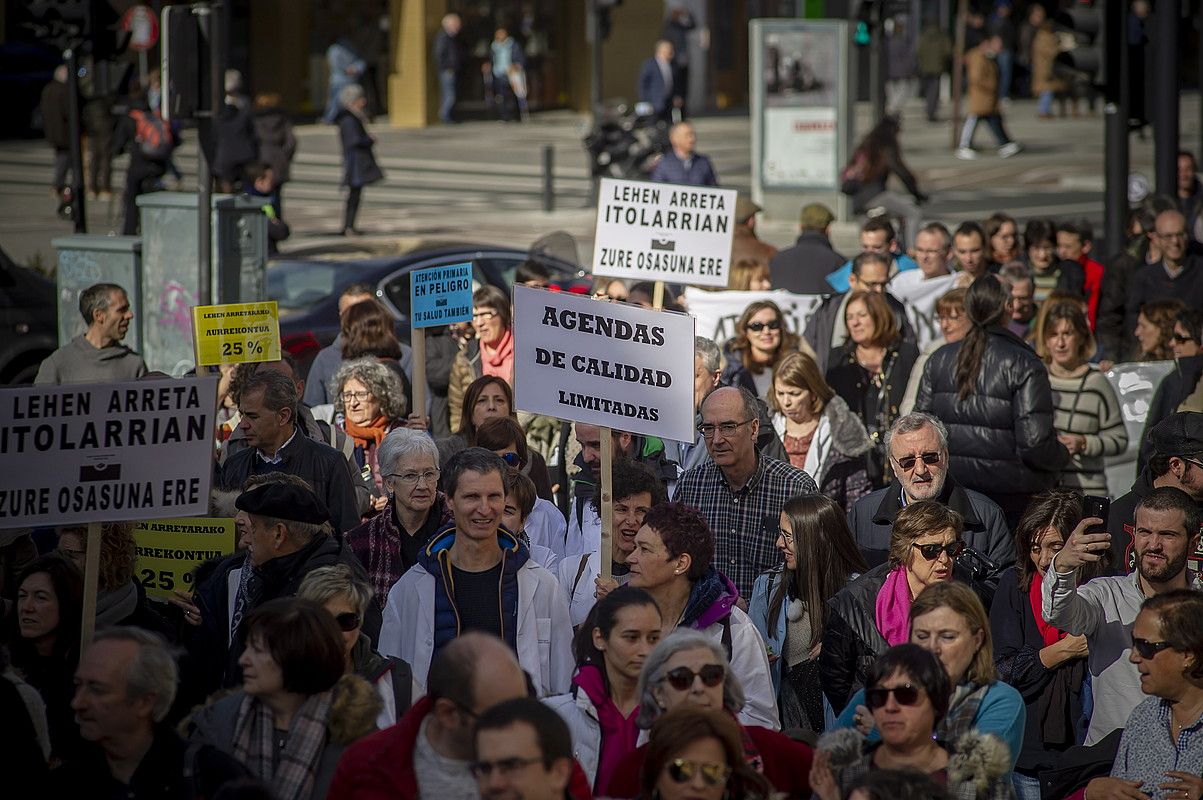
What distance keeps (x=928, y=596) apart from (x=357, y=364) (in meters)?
4.14

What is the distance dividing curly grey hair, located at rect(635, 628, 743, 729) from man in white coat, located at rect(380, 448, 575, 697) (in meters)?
1.15

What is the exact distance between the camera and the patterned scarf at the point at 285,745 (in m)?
4.87

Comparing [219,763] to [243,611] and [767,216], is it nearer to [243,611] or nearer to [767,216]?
[243,611]

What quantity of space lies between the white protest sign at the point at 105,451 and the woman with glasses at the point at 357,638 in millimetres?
868

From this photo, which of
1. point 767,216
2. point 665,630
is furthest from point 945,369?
point 767,216

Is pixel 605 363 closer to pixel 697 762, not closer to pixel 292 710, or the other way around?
pixel 292 710

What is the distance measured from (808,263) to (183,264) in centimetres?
464

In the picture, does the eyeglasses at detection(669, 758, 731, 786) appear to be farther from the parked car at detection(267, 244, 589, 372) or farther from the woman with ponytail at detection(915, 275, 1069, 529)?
the parked car at detection(267, 244, 589, 372)

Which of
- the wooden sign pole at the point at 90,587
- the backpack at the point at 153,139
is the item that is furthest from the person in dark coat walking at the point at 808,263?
the backpack at the point at 153,139

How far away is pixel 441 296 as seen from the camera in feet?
31.6

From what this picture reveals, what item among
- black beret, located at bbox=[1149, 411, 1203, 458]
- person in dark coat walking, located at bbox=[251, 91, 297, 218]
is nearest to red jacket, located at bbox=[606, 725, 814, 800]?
black beret, located at bbox=[1149, 411, 1203, 458]

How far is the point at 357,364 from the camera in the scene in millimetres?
8930

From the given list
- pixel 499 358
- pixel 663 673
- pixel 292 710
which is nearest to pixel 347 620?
pixel 292 710

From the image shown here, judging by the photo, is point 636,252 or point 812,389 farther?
point 636,252
